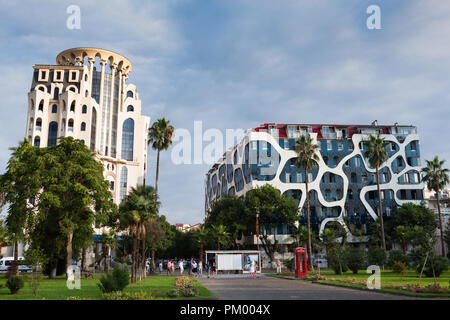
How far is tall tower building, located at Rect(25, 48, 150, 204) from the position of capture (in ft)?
269

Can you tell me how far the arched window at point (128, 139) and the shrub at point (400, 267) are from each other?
6831cm

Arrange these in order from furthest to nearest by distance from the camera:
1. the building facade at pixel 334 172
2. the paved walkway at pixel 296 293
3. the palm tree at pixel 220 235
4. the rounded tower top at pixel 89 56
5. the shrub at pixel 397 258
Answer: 1. the rounded tower top at pixel 89 56
2. the building facade at pixel 334 172
3. the palm tree at pixel 220 235
4. the shrub at pixel 397 258
5. the paved walkway at pixel 296 293

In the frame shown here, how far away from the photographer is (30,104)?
82375 millimetres

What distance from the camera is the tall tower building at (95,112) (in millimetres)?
82062

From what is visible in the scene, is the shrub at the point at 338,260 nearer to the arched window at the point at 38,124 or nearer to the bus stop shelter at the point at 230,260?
the bus stop shelter at the point at 230,260

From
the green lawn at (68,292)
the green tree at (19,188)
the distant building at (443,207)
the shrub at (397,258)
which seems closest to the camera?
the green lawn at (68,292)

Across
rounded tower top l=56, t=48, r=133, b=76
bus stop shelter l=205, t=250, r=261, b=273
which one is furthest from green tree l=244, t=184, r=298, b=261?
rounded tower top l=56, t=48, r=133, b=76

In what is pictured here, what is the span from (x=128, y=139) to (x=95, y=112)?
407 inches

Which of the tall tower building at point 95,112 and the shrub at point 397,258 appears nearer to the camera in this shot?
the shrub at point 397,258

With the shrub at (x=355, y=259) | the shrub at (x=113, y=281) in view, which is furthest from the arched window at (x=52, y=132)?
the shrub at (x=113, y=281)

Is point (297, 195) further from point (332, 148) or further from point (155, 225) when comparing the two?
point (155, 225)

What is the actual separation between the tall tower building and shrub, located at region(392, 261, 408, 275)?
57.3 meters

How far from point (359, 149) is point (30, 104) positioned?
70.1 m

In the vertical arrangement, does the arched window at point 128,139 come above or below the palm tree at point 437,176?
above
